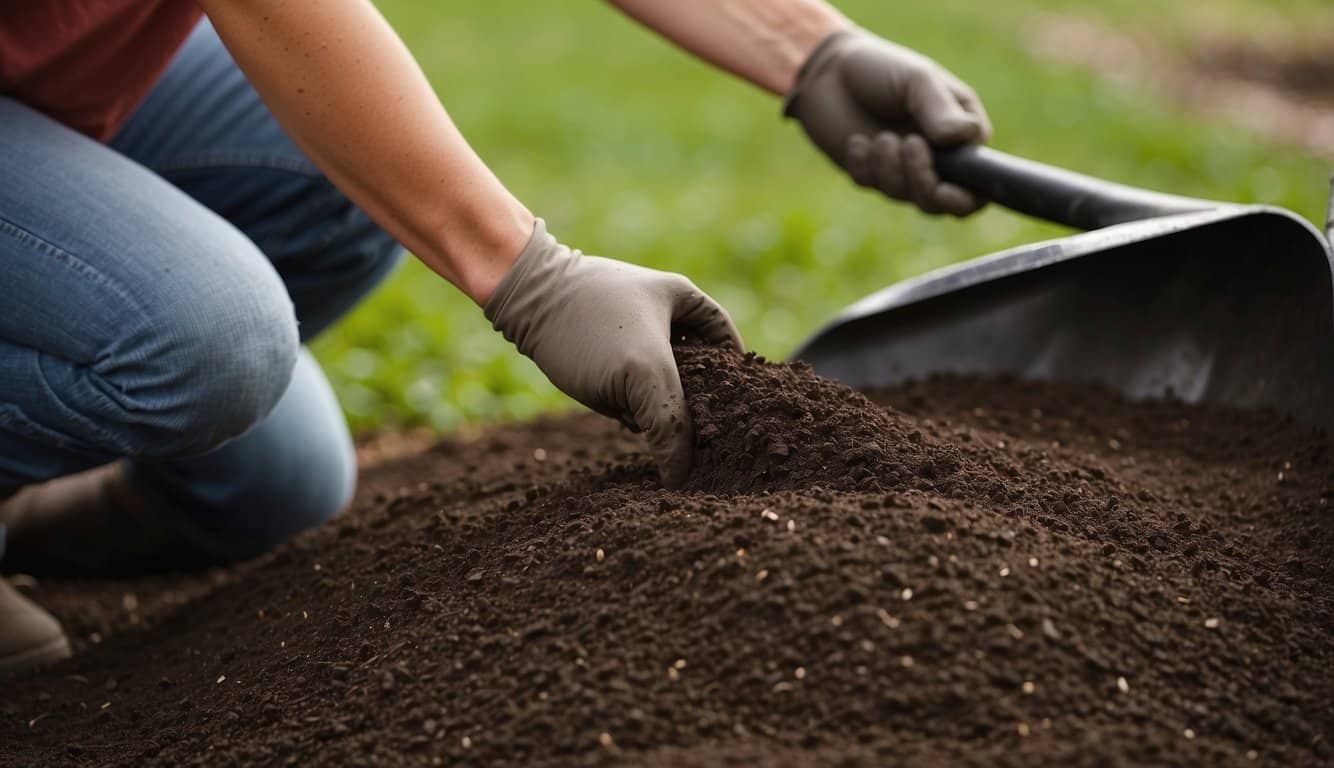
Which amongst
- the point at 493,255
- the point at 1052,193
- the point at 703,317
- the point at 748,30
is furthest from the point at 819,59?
the point at 493,255

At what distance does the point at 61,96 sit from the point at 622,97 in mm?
6096

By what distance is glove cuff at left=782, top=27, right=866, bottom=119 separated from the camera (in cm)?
250

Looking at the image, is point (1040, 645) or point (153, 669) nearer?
point (1040, 645)

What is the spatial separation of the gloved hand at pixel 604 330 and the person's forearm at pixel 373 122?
0.18ft

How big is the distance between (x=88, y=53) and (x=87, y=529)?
109 centimetres

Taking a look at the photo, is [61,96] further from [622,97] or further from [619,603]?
[622,97]

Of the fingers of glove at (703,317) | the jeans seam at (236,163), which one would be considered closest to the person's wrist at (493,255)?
the fingers of glove at (703,317)

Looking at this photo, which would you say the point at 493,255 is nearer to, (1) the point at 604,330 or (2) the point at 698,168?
(1) the point at 604,330

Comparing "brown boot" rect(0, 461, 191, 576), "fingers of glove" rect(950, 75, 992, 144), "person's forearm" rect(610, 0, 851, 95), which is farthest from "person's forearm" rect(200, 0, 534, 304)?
"brown boot" rect(0, 461, 191, 576)

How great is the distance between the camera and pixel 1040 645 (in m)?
1.37

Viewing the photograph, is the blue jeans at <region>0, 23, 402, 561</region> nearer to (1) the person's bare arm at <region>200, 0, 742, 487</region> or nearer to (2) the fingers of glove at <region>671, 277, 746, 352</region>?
(1) the person's bare arm at <region>200, 0, 742, 487</region>

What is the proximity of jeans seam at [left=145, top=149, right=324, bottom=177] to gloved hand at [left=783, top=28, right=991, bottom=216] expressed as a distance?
96 cm

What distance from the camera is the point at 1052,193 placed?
2.26m

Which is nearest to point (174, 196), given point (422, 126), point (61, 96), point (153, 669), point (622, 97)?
point (61, 96)
